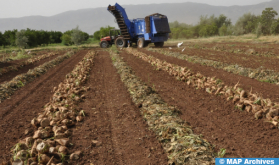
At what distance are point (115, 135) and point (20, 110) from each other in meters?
3.03

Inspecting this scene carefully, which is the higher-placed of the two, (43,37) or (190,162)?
(43,37)

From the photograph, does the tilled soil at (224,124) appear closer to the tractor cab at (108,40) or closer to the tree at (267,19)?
the tractor cab at (108,40)

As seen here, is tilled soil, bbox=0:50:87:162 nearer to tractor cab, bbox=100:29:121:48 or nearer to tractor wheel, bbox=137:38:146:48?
tractor wheel, bbox=137:38:146:48

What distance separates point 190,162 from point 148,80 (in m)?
5.05

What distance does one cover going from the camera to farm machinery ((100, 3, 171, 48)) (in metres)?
19.7

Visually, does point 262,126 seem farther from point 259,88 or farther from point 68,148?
point 68,148

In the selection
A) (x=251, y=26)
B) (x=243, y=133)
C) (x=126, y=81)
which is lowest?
(x=243, y=133)

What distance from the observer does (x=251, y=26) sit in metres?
37.3

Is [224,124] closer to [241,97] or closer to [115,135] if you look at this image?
[241,97]

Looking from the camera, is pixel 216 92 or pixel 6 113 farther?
pixel 216 92

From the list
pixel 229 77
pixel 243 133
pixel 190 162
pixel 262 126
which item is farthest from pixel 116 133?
pixel 229 77

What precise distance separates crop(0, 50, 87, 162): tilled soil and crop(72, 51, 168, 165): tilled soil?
112 centimetres

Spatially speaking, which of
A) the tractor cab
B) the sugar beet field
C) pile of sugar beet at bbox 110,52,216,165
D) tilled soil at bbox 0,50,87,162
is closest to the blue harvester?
the tractor cab

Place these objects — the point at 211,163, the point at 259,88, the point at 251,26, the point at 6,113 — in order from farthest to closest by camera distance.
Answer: the point at 251,26, the point at 259,88, the point at 6,113, the point at 211,163
